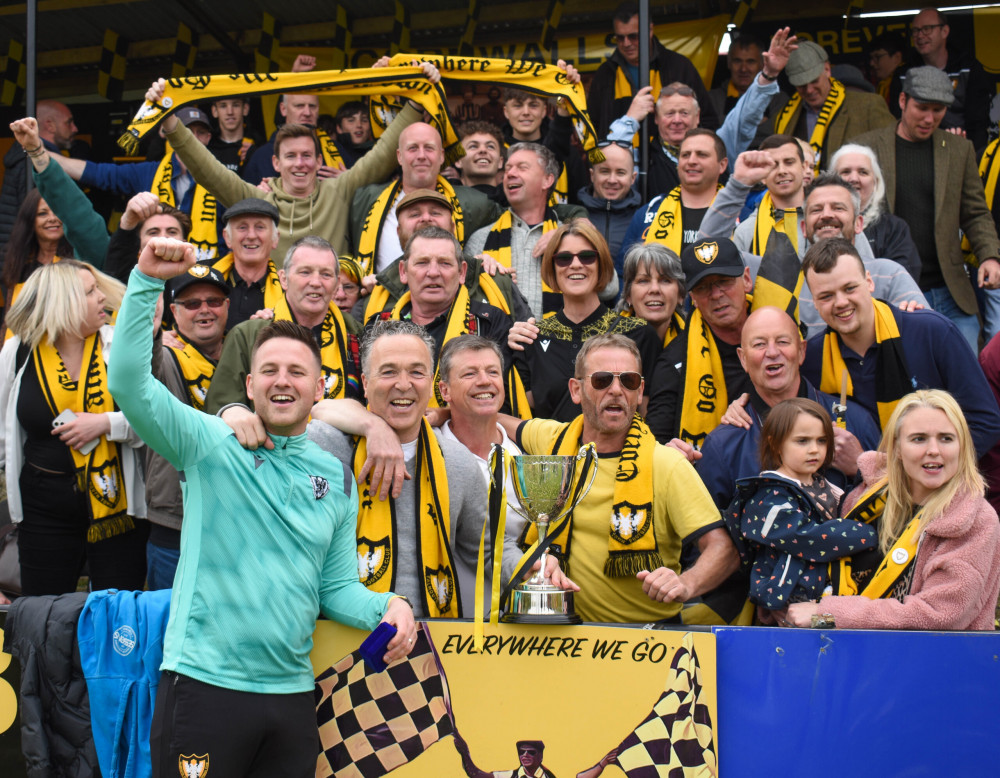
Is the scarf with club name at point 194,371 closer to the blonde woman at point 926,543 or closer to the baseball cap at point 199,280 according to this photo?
the baseball cap at point 199,280

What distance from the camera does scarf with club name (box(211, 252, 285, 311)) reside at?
17.8ft

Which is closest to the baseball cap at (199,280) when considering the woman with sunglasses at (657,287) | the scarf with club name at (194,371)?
the scarf with club name at (194,371)

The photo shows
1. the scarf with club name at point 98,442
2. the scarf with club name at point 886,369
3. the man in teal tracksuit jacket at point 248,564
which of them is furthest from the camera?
the scarf with club name at point 98,442

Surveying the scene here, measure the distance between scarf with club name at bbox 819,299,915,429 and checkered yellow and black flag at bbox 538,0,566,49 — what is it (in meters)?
6.07

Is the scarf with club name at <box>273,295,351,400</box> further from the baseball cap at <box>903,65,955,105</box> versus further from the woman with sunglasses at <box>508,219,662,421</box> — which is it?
the baseball cap at <box>903,65,955,105</box>

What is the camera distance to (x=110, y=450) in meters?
4.55

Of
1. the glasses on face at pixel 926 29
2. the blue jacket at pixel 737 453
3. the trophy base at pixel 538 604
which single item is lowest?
the trophy base at pixel 538 604

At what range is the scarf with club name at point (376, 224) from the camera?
609cm

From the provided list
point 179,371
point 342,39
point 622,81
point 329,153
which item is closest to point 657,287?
point 179,371

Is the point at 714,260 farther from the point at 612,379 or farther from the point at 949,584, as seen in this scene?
the point at 949,584

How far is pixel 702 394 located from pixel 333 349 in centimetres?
172

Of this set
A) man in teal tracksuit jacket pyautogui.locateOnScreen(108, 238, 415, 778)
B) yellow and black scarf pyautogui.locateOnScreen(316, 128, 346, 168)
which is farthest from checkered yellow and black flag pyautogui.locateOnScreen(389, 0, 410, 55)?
man in teal tracksuit jacket pyautogui.locateOnScreen(108, 238, 415, 778)

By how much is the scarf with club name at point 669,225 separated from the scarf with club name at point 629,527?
2417 millimetres

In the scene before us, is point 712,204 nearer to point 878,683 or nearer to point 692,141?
point 692,141
